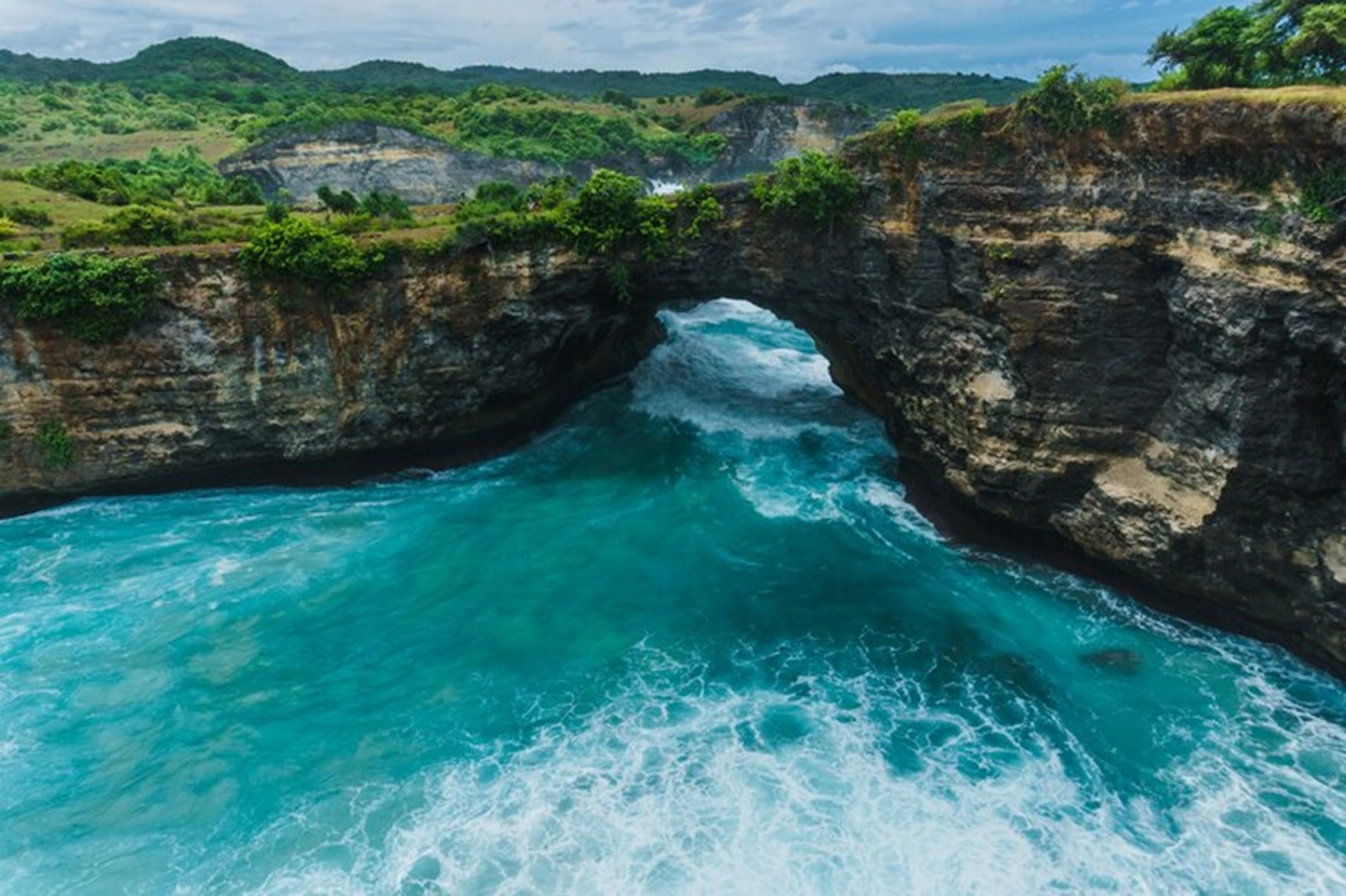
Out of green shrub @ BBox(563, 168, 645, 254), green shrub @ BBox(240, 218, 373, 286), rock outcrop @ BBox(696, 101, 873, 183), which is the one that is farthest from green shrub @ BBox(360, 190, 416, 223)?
rock outcrop @ BBox(696, 101, 873, 183)

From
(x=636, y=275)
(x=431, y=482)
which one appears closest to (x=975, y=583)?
(x=636, y=275)

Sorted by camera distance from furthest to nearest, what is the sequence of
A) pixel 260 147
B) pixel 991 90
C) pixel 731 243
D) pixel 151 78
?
pixel 991 90 → pixel 151 78 → pixel 260 147 → pixel 731 243

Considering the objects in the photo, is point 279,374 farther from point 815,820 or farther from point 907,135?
point 815,820

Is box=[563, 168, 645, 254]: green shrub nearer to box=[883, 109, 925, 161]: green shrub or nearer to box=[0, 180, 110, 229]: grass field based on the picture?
box=[883, 109, 925, 161]: green shrub

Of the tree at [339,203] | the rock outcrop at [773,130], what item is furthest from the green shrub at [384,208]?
the rock outcrop at [773,130]

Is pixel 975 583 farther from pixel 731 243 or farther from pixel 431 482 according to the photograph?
pixel 431 482

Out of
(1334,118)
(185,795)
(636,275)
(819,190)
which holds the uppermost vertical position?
(1334,118)

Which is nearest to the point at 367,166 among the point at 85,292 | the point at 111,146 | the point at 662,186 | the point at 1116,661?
the point at 111,146
